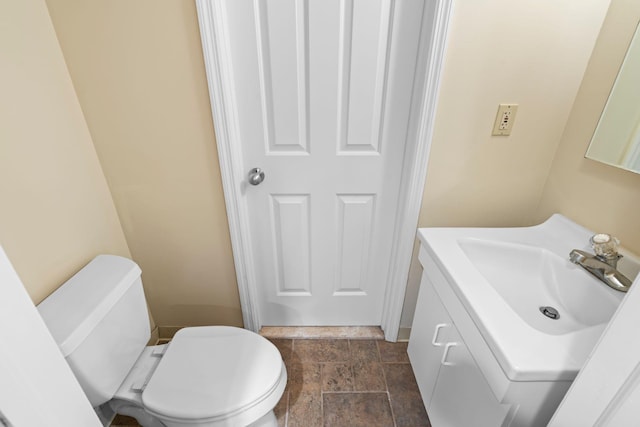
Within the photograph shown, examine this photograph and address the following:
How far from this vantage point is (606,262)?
32.2 inches

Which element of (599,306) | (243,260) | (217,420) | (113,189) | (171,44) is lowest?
(217,420)

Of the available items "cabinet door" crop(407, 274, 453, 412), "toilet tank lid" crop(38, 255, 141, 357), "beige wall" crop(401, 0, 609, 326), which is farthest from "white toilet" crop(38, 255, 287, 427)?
"beige wall" crop(401, 0, 609, 326)

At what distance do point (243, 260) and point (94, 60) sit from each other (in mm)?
936

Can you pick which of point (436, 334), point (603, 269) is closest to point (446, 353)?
point (436, 334)

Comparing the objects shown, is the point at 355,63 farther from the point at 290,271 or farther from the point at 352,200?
the point at 290,271

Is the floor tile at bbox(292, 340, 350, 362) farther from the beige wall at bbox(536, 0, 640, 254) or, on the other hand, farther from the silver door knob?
the beige wall at bbox(536, 0, 640, 254)

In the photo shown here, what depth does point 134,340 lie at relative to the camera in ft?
3.44

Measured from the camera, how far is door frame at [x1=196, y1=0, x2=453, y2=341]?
97cm

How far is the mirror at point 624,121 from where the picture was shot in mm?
822

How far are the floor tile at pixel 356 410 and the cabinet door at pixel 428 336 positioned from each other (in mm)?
227

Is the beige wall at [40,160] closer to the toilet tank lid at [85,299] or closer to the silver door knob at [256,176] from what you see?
the toilet tank lid at [85,299]

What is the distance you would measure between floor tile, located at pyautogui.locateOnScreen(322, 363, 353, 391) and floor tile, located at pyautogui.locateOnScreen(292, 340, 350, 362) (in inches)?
1.3

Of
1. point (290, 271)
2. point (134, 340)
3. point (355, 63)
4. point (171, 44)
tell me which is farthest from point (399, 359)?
point (171, 44)

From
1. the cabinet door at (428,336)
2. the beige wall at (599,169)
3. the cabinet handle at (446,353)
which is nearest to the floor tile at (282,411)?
the cabinet door at (428,336)
